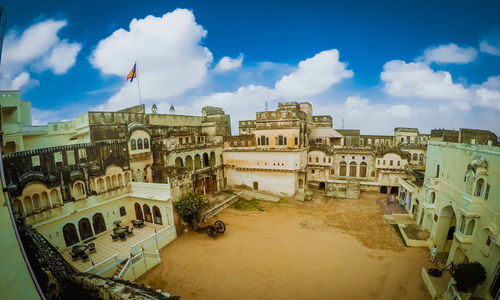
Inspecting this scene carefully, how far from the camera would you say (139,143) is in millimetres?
24578

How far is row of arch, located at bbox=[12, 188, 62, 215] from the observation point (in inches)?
616

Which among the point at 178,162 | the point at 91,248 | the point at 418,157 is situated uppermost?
the point at 178,162

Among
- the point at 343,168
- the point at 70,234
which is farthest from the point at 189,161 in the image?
the point at 343,168

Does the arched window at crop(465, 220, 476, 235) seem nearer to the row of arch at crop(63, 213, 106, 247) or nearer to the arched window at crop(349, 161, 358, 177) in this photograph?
the arched window at crop(349, 161, 358, 177)

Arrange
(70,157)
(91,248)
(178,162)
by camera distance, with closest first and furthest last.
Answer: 1. (91,248)
2. (70,157)
3. (178,162)

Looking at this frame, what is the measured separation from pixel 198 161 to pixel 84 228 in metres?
16.1

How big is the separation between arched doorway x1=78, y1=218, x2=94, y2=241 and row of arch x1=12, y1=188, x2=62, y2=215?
267 centimetres

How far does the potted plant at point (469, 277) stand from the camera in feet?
39.3

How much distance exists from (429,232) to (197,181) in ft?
88.0

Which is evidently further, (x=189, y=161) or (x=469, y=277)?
(x=189, y=161)

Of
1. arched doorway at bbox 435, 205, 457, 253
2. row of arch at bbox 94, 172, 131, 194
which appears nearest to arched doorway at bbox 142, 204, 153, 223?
row of arch at bbox 94, 172, 131, 194

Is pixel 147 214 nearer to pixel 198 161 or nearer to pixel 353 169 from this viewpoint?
pixel 198 161

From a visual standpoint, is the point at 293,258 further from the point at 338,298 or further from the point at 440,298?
the point at 440,298

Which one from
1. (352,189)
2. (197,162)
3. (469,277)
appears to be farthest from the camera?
(352,189)
